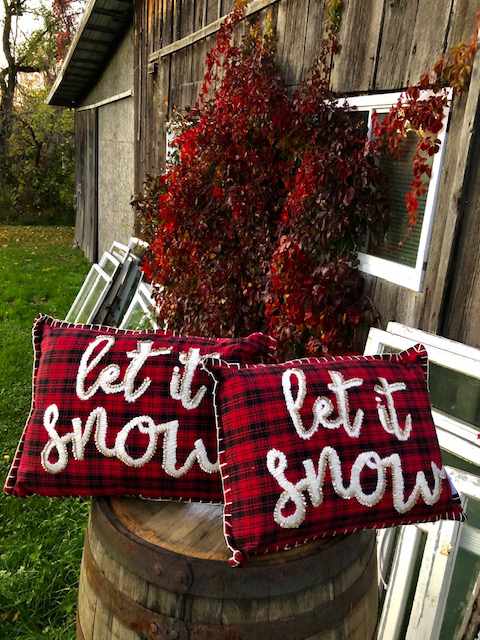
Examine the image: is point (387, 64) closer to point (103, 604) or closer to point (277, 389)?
point (277, 389)

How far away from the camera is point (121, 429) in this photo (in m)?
1.49

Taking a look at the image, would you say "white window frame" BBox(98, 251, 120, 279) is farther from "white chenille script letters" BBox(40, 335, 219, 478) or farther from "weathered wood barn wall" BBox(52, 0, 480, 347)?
"white chenille script letters" BBox(40, 335, 219, 478)

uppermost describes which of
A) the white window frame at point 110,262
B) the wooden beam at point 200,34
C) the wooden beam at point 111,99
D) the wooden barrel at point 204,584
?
the wooden beam at point 200,34

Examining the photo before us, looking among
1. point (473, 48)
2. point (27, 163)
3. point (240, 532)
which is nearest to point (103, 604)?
point (240, 532)

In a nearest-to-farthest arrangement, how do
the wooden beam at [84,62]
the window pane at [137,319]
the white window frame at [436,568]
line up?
the white window frame at [436,568]
the window pane at [137,319]
the wooden beam at [84,62]

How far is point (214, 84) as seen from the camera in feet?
14.7

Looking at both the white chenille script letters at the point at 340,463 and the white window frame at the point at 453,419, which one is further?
the white window frame at the point at 453,419

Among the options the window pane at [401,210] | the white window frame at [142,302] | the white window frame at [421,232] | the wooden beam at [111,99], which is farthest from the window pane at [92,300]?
the window pane at [401,210]

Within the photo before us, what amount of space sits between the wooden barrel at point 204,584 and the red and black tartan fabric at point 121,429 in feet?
0.32

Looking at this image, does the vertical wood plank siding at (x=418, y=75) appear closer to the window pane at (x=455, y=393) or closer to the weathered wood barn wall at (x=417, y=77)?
the weathered wood barn wall at (x=417, y=77)

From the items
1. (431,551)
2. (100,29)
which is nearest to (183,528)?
(431,551)

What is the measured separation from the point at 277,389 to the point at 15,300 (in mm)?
6313

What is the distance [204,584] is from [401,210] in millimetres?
2006

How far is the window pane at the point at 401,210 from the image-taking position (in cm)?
261
